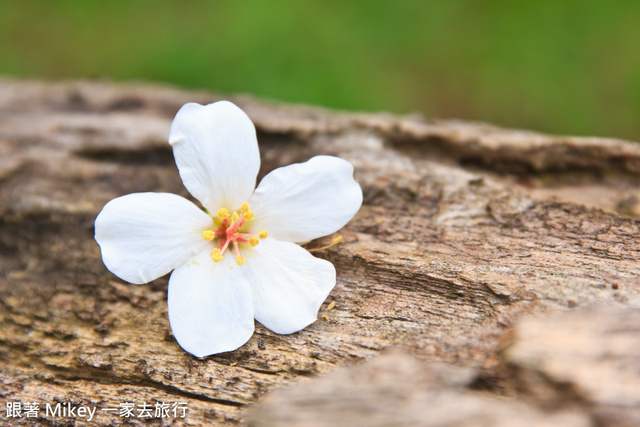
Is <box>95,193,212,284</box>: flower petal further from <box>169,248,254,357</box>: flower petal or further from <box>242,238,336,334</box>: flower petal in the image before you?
<box>242,238,336,334</box>: flower petal

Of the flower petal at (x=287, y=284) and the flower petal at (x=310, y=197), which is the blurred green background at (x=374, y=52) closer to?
the flower petal at (x=310, y=197)

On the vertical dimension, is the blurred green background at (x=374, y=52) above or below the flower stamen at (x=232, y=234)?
above

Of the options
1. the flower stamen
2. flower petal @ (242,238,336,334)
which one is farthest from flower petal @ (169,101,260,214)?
flower petal @ (242,238,336,334)

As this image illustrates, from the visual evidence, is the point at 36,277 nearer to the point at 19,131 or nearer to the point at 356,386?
the point at 19,131

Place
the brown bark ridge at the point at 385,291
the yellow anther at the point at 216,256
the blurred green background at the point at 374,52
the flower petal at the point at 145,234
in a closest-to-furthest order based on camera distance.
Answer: the brown bark ridge at the point at 385,291 < the flower petal at the point at 145,234 < the yellow anther at the point at 216,256 < the blurred green background at the point at 374,52

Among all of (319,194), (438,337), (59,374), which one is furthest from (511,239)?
(59,374)

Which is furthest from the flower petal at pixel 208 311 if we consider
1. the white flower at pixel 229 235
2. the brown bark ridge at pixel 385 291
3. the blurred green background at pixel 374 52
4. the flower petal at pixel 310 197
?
the blurred green background at pixel 374 52
